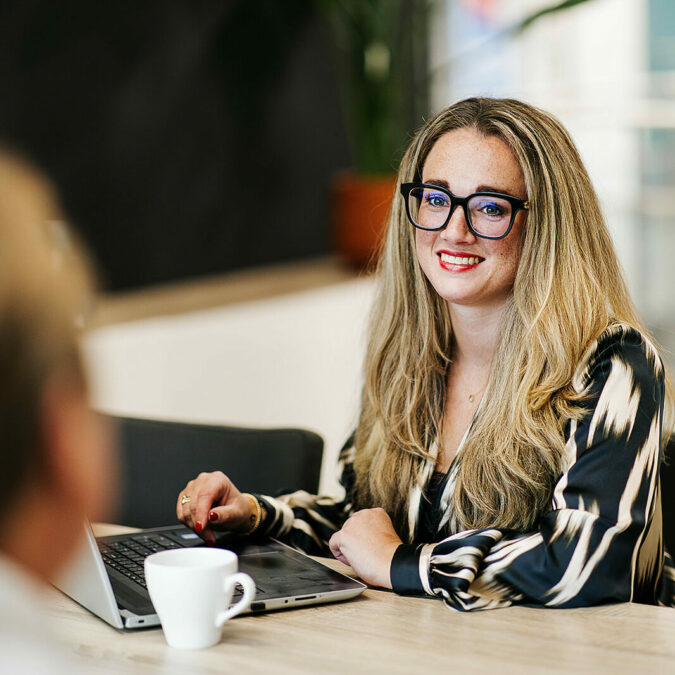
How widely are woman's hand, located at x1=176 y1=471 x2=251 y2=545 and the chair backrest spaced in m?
0.70

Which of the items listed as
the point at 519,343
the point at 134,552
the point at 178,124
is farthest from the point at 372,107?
the point at 134,552

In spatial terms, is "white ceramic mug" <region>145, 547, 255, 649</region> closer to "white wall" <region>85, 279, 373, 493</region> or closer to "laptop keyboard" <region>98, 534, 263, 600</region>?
"laptop keyboard" <region>98, 534, 263, 600</region>

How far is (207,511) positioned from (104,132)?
218cm

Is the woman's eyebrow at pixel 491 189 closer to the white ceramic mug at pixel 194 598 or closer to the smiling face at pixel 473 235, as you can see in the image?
the smiling face at pixel 473 235

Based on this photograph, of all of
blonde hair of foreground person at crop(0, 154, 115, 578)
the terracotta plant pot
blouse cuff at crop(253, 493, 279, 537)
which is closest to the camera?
blonde hair of foreground person at crop(0, 154, 115, 578)

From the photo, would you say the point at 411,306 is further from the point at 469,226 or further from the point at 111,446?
the point at 111,446

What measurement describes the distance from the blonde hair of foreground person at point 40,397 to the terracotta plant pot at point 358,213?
128 inches

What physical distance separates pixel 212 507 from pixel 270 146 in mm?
2837

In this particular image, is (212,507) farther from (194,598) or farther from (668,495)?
(668,495)

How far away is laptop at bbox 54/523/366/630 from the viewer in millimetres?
1232

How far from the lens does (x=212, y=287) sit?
3.87 m

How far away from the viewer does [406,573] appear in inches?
54.4

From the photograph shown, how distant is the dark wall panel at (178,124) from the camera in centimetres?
326

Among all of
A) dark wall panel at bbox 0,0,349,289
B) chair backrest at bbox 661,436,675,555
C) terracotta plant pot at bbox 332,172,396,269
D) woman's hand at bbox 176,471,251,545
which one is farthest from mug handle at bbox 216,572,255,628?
terracotta plant pot at bbox 332,172,396,269
